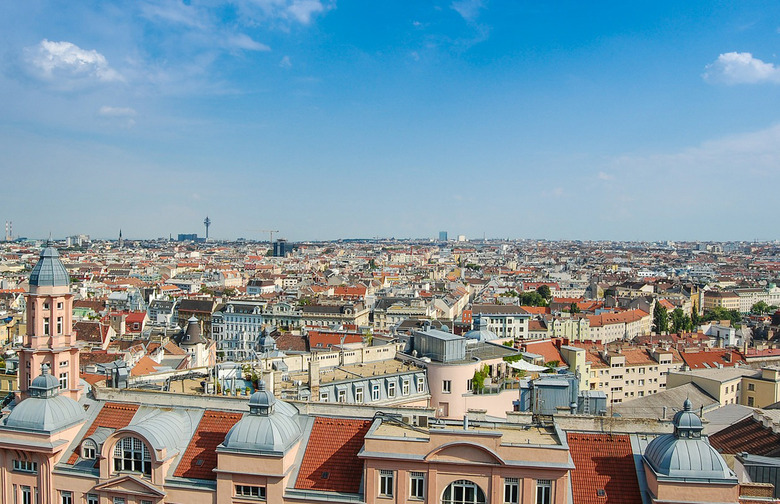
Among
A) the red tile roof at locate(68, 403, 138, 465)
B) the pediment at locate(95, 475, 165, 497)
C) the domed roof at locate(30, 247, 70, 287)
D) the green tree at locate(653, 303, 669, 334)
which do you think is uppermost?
the domed roof at locate(30, 247, 70, 287)

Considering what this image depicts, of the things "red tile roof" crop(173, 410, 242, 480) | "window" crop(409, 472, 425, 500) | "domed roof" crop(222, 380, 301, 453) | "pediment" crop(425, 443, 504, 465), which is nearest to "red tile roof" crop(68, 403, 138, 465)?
"red tile roof" crop(173, 410, 242, 480)

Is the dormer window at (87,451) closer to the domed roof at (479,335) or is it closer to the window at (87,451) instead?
Answer: the window at (87,451)

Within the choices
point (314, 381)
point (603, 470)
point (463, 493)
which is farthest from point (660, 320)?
point (463, 493)

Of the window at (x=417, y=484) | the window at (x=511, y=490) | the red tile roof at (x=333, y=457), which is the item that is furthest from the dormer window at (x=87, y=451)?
the window at (x=511, y=490)

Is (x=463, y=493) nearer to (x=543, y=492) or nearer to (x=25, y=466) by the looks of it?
(x=543, y=492)

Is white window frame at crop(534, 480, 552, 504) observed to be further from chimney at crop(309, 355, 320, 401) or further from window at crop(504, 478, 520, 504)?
chimney at crop(309, 355, 320, 401)

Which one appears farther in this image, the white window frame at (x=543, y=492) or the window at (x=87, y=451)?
the window at (x=87, y=451)

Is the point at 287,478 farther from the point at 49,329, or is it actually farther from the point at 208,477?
the point at 49,329
